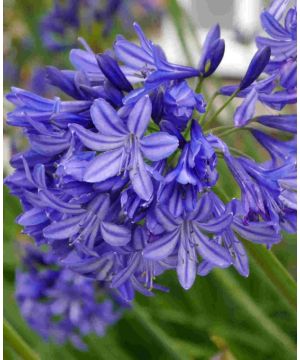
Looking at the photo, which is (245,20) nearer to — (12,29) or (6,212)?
A: (12,29)

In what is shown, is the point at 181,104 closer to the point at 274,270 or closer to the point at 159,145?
the point at 159,145

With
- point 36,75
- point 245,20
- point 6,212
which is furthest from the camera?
point 245,20

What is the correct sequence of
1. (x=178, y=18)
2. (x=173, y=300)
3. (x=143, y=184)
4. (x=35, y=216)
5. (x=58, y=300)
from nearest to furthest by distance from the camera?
(x=143, y=184)
(x=35, y=216)
(x=58, y=300)
(x=178, y=18)
(x=173, y=300)

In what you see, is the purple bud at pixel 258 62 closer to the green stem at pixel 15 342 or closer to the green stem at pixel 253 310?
the green stem at pixel 15 342

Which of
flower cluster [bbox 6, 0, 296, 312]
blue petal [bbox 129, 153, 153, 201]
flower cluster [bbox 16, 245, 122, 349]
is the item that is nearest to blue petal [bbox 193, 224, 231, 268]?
flower cluster [bbox 6, 0, 296, 312]

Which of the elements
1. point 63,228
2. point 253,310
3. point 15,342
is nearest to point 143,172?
point 63,228

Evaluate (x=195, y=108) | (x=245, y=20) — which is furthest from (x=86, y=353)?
(x=245, y=20)
